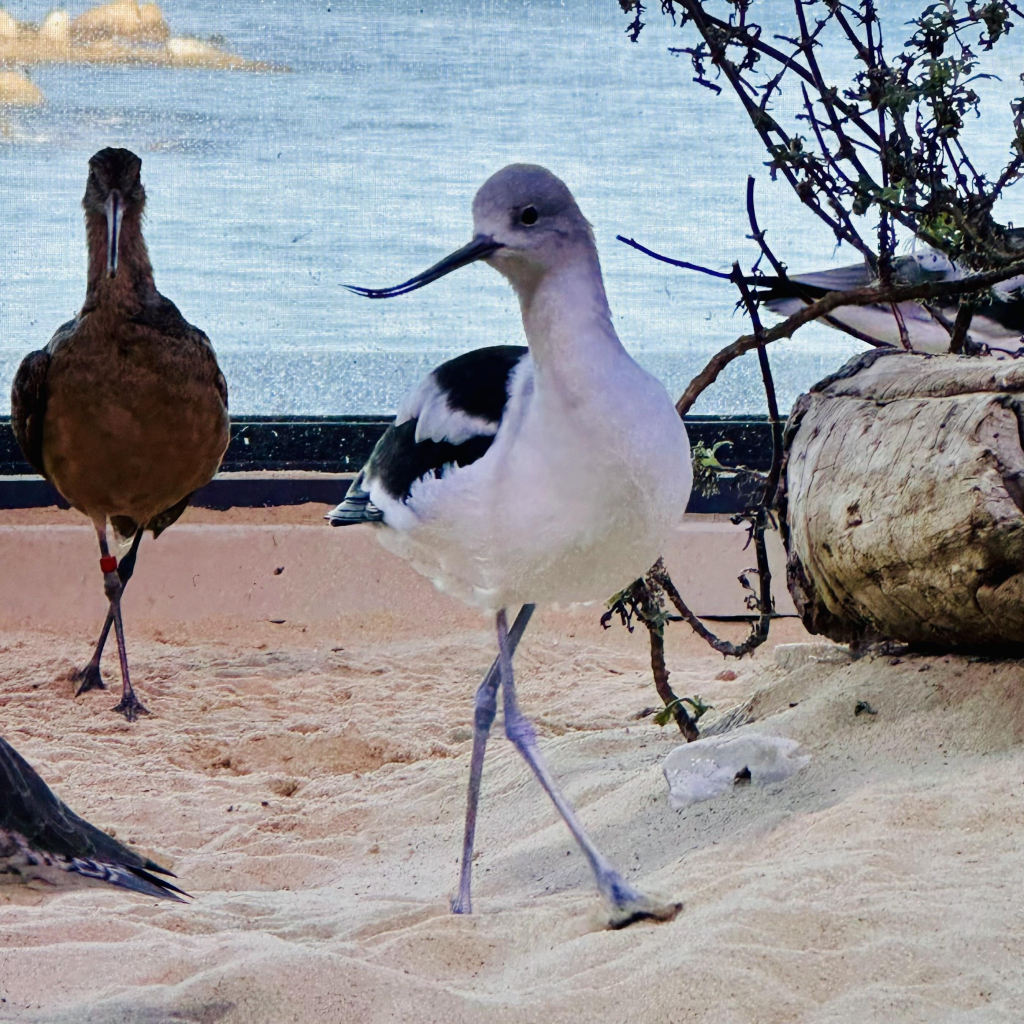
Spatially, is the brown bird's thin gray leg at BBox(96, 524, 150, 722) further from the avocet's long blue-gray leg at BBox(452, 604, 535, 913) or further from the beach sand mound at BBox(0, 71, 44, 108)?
the beach sand mound at BBox(0, 71, 44, 108)

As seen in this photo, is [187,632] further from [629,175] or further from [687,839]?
[687,839]

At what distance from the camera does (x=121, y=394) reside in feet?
12.1

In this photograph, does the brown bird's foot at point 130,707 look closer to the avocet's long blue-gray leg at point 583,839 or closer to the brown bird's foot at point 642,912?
the avocet's long blue-gray leg at point 583,839

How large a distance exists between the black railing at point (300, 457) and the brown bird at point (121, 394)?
1.01m

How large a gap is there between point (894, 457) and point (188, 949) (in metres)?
1.41

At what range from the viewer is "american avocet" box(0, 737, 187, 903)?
1.65m

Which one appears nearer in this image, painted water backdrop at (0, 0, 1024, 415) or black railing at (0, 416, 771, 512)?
painted water backdrop at (0, 0, 1024, 415)

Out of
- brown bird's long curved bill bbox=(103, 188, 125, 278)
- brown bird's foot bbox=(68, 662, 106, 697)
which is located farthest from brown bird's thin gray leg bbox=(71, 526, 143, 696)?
brown bird's long curved bill bbox=(103, 188, 125, 278)

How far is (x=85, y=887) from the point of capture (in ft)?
5.58

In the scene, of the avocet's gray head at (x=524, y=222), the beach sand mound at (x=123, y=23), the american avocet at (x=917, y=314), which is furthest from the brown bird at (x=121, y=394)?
the avocet's gray head at (x=524, y=222)

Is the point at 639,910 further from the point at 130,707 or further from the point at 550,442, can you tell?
the point at 130,707

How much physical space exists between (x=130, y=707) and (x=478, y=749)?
1966mm

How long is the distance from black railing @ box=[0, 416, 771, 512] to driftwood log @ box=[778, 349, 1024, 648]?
2.35m

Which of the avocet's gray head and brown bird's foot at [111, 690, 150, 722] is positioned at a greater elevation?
the avocet's gray head
